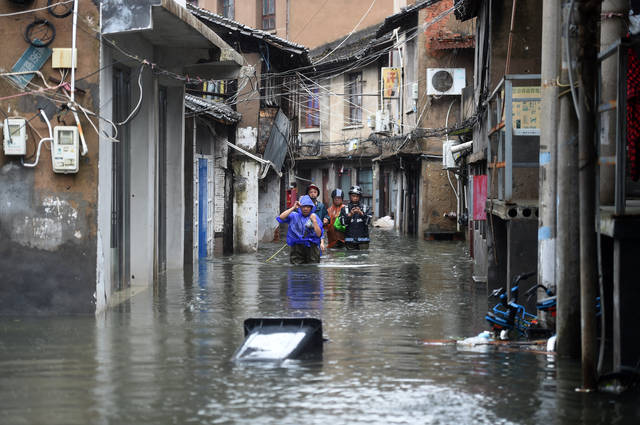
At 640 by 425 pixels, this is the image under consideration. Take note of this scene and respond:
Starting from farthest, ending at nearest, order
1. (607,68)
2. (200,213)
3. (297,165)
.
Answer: (297,165) → (200,213) → (607,68)

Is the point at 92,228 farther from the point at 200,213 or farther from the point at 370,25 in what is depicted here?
the point at 370,25

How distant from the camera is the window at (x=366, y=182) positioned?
47.6m

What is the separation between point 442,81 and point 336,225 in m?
8.80

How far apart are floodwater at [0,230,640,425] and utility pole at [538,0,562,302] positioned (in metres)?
1.19

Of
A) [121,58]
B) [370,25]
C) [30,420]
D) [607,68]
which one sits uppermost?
[370,25]

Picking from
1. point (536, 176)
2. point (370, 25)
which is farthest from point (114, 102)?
point (370, 25)

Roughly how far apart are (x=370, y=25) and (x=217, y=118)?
24602mm

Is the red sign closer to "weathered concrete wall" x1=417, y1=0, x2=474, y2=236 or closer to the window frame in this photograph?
"weathered concrete wall" x1=417, y1=0, x2=474, y2=236

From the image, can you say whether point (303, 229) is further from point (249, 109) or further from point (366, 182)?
point (366, 182)

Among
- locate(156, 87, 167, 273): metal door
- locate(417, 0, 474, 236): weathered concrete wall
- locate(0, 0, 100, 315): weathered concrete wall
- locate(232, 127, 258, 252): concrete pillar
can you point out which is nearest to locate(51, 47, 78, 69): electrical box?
locate(0, 0, 100, 315): weathered concrete wall

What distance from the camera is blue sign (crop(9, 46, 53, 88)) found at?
1165 cm

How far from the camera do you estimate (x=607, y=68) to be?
8.47 m

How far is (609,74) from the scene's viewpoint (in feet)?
27.7

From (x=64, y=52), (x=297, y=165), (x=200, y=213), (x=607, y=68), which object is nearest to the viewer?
(x=607, y=68)
